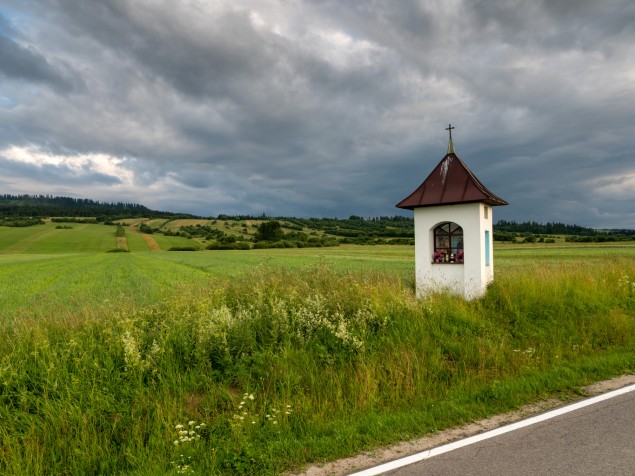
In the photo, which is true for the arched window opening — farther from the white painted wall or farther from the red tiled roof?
the red tiled roof

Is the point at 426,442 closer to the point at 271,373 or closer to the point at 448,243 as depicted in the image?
the point at 271,373

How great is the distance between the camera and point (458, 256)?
1020cm

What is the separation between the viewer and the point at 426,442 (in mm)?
4188

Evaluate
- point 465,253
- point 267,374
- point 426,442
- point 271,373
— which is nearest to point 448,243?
point 465,253

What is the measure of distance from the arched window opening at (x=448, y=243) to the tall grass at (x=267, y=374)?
5.97 feet

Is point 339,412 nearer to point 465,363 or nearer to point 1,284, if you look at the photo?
point 465,363

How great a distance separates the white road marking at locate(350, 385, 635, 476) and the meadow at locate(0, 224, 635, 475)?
364 millimetres

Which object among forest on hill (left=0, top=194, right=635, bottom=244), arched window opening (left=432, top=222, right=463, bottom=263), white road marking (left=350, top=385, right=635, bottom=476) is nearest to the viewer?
white road marking (left=350, top=385, right=635, bottom=476)

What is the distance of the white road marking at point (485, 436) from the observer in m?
3.69

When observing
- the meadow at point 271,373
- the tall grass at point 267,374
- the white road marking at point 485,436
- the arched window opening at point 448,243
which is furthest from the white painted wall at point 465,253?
the white road marking at point 485,436

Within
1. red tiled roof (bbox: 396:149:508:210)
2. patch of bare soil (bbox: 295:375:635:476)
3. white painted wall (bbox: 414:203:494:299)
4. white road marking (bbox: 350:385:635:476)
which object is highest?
red tiled roof (bbox: 396:149:508:210)

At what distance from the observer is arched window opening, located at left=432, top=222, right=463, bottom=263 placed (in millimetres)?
10289

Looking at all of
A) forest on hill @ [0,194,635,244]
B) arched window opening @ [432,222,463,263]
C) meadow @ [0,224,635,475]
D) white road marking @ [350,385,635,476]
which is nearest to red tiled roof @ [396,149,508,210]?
arched window opening @ [432,222,463,263]

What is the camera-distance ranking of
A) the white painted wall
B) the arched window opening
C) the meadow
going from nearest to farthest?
the meadow < the white painted wall < the arched window opening
